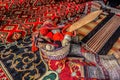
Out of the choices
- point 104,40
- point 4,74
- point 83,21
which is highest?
point 83,21

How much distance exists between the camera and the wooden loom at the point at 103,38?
240cm

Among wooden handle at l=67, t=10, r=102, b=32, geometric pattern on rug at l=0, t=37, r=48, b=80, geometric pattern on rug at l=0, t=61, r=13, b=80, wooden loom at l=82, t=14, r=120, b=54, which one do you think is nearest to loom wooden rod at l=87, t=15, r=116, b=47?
wooden loom at l=82, t=14, r=120, b=54

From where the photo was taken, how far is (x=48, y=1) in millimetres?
3834

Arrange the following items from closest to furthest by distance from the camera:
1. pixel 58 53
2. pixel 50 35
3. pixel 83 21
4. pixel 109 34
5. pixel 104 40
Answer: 1. pixel 58 53
2. pixel 50 35
3. pixel 104 40
4. pixel 109 34
5. pixel 83 21

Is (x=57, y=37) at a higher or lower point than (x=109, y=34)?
higher

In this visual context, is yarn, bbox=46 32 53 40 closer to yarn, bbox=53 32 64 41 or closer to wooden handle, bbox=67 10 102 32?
yarn, bbox=53 32 64 41

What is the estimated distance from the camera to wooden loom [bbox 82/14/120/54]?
2.40m

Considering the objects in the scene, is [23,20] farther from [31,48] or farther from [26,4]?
[31,48]

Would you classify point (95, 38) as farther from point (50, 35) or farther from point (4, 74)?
point (4, 74)

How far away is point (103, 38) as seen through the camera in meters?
2.54

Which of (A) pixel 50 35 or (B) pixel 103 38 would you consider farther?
(B) pixel 103 38

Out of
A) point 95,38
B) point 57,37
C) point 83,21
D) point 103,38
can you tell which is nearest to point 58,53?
point 57,37

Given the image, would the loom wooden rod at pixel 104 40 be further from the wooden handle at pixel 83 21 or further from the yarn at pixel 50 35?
the yarn at pixel 50 35

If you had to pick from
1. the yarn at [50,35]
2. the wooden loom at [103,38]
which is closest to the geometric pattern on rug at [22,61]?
the yarn at [50,35]
